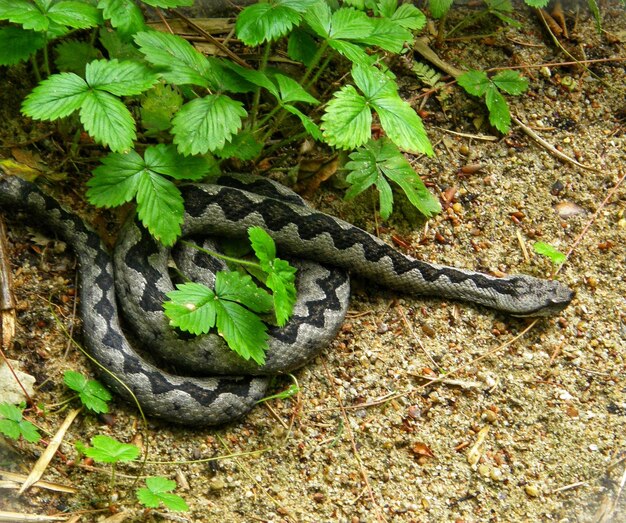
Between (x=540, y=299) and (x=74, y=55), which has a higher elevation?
(x=74, y=55)

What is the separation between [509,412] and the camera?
4398 mm

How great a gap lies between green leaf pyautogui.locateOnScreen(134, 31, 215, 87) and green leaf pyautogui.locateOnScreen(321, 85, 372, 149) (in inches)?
26.1

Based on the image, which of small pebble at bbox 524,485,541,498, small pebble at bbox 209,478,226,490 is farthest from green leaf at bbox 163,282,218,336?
small pebble at bbox 524,485,541,498

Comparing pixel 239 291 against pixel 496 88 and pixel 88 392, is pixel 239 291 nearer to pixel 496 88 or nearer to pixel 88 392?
pixel 88 392

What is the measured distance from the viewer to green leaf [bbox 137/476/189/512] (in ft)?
10.7

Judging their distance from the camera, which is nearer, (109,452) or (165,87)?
(109,452)

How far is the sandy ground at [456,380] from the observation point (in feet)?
12.7

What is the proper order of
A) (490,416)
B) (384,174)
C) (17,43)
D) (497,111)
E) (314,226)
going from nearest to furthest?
(17,43) → (490,416) → (384,174) → (314,226) → (497,111)

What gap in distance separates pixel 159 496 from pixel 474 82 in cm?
356

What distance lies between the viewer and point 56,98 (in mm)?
3537

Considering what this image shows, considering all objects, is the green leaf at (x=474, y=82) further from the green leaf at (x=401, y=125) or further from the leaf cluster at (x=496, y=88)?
the green leaf at (x=401, y=125)

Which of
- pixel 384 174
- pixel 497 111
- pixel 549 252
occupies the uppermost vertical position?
pixel 497 111

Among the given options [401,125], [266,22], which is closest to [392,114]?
[401,125]

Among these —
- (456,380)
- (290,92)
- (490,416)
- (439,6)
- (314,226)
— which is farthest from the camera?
(439,6)
